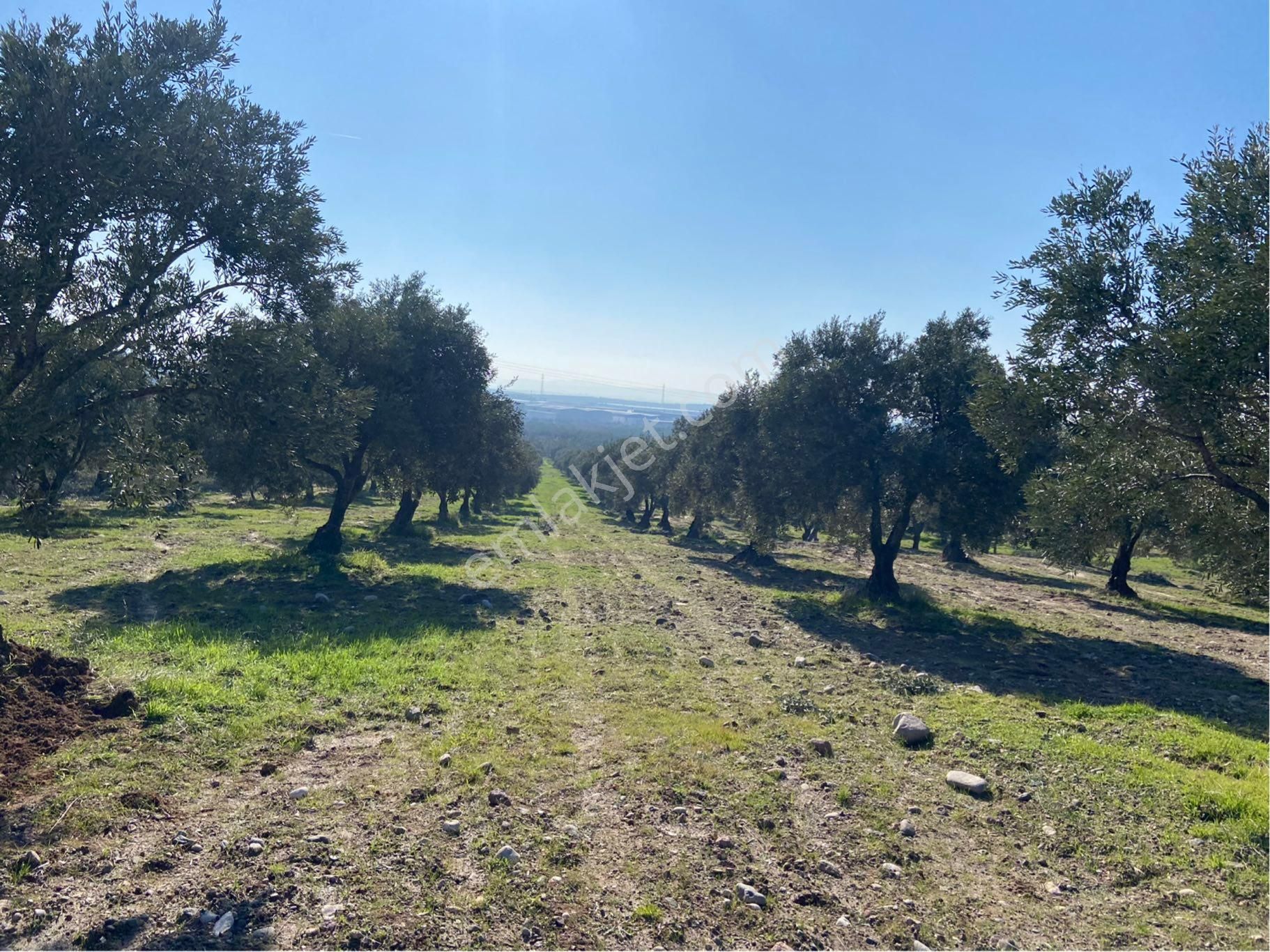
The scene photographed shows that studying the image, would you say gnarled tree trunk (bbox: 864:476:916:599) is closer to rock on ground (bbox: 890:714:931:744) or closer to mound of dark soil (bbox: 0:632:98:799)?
rock on ground (bbox: 890:714:931:744)

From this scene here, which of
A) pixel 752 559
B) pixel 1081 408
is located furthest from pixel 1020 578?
pixel 1081 408

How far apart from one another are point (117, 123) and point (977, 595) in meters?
29.4

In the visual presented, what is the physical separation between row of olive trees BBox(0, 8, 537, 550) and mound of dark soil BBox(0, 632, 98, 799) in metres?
2.03

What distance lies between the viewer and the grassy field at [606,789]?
17.0 ft

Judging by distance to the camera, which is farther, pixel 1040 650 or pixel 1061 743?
pixel 1040 650

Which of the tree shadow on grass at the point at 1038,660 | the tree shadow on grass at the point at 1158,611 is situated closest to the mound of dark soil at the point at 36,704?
the tree shadow on grass at the point at 1038,660

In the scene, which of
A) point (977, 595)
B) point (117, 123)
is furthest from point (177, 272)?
point (977, 595)

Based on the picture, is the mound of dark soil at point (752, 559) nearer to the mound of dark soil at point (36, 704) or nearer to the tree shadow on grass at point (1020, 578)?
the tree shadow on grass at point (1020, 578)

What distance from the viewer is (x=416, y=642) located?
13.4 m

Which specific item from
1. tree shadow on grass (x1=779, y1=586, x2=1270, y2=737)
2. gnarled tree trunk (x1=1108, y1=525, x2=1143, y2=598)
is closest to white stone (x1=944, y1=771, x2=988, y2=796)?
tree shadow on grass (x1=779, y1=586, x2=1270, y2=737)

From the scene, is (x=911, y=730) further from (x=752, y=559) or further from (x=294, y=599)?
(x=752, y=559)

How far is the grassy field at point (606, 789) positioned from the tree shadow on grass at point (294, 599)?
0.19 meters

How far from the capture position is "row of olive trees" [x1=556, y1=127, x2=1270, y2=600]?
10.3m

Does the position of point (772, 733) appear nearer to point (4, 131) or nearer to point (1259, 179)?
point (1259, 179)
